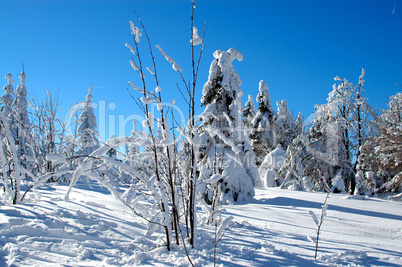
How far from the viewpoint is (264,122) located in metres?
21.9

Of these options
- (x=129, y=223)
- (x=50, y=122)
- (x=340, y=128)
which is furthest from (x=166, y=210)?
(x=340, y=128)

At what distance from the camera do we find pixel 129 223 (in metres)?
2.72

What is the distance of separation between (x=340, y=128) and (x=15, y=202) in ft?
50.7

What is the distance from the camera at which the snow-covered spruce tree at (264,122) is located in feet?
72.4

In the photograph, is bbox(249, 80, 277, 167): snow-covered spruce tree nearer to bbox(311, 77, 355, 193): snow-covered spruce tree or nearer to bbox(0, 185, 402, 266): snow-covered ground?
bbox(311, 77, 355, 193): snow-covered spruce tree

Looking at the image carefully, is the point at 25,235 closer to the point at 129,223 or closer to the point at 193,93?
the point at 129,223

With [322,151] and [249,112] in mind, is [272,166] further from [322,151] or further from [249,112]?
[249,112]

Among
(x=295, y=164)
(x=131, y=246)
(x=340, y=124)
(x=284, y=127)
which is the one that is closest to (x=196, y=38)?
(x=131, y=246)

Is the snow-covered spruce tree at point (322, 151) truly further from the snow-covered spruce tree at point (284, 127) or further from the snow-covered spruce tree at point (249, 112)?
the snow-covered spruce tree at point (249, 112)

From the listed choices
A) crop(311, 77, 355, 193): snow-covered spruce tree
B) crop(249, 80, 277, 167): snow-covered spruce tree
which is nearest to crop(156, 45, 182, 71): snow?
crop(311, 77, 355, 193): snow-covered spruce tree

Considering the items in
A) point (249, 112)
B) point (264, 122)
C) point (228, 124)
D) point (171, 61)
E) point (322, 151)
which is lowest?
point (322, 151)

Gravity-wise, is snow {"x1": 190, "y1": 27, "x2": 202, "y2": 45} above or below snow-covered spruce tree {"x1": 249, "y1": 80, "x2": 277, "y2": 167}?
below

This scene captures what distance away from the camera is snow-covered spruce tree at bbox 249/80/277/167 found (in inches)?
869

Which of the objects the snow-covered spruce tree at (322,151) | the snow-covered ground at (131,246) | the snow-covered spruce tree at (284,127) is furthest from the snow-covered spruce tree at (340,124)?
the snow-covered ground at (131,246)
